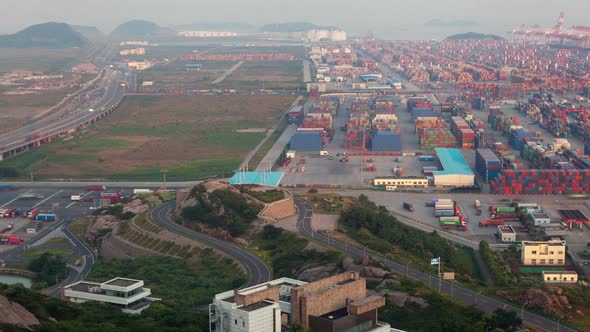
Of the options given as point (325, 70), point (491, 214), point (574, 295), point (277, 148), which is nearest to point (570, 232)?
point (491, 214)

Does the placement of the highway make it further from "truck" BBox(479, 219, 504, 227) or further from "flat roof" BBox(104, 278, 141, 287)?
"flat roof" BBox(104, 278, 141, 287)

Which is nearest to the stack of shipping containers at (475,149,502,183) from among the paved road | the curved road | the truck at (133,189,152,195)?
the paved road

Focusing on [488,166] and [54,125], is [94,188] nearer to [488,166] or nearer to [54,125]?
[488,166]

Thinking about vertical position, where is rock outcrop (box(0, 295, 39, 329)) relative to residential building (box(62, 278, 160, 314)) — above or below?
above

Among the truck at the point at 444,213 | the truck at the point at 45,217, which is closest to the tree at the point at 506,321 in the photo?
the truck at the point at 444,213

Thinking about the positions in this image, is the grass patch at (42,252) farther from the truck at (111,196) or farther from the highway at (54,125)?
the highway at (54,125)

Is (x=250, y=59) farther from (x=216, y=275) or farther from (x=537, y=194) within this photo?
(x=216, y=275)

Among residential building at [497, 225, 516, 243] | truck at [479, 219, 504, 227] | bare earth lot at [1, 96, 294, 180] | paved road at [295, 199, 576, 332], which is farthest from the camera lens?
bare earth lot at [1, 96, 294, 180]
